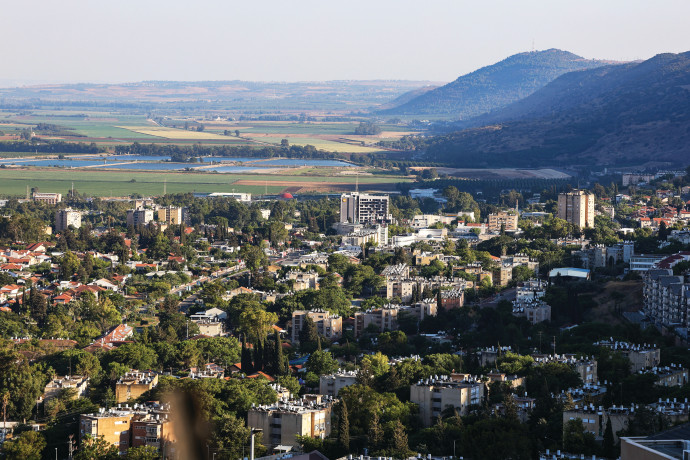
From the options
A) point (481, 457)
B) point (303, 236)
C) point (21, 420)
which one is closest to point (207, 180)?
point (303, 236)

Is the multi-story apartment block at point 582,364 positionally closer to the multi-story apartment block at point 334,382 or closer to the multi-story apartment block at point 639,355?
the multi-story apartment block at point 639,355

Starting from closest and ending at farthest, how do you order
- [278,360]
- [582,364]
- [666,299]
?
[582,364] → [278,360] → [666,299]

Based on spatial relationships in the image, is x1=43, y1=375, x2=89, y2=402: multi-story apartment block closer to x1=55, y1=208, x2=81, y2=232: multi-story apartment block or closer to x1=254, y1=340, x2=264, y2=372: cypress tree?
x1=254, y1=340, x2=264, y2=372: cypress tree

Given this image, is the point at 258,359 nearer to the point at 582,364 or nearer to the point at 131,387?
the point at 131,387

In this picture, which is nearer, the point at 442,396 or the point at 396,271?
the point at 442,396

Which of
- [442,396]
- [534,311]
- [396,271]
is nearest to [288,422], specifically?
[442,396]

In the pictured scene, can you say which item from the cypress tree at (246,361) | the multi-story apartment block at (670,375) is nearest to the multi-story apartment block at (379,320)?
the cypress tree at (246,361)
